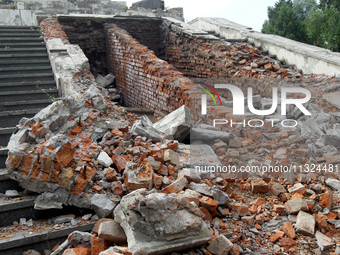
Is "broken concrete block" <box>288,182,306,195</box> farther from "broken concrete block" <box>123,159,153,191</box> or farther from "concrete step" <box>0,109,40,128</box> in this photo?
"concrete step" <box>0,109,40,128</box>

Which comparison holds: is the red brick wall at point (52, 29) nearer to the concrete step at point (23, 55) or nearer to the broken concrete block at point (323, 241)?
the concrete step at point (23, 55)

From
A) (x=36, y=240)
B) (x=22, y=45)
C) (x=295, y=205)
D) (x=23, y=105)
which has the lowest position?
(x=36, y=240)

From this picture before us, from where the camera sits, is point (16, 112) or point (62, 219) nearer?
point (62, 219)

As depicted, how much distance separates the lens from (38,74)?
5.64m

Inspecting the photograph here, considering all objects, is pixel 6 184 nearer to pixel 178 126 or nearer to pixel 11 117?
pixel 11 117

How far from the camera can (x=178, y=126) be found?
4.26 m

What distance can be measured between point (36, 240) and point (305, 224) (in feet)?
8.00

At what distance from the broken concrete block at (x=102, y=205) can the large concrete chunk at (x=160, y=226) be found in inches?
16.8

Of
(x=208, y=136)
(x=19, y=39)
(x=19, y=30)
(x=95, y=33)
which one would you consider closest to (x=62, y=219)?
(x=208, y=136)

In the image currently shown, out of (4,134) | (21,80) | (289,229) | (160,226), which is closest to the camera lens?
(160,226)

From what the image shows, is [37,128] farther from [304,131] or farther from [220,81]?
[220,81]

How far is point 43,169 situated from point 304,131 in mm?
3632

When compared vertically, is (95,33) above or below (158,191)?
above

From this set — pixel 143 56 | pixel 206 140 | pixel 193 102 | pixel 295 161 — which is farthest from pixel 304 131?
pixel 143 56
